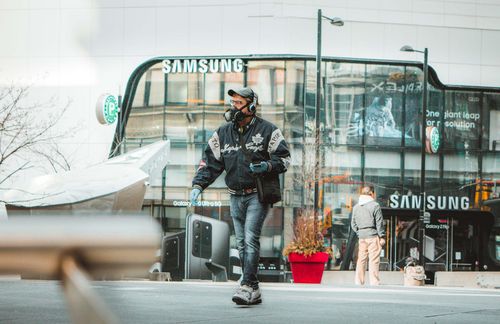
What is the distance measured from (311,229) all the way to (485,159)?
20.4m

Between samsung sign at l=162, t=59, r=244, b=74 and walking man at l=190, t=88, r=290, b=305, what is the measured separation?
3093 centimetres

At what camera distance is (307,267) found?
2030 cm

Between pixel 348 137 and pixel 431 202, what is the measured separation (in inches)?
165

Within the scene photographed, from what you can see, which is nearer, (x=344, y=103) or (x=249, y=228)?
(x=249, y=228)

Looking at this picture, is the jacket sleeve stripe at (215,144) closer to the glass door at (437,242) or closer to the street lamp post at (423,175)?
the street lamp post at (423,175)

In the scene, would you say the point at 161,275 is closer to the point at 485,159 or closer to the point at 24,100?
the point at 24,100

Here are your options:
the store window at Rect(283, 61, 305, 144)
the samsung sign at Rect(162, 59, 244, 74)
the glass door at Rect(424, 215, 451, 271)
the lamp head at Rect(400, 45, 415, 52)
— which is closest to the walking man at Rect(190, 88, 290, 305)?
the lamp head at Rect(400, 45, 415, 52)

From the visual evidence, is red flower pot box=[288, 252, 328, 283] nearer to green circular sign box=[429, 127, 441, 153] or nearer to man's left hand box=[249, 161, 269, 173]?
man's left hand box=[249, 161, 269, 173]

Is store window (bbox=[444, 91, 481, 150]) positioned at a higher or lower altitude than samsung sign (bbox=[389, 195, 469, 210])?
higher

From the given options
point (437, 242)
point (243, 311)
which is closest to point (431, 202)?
point (437, 242)

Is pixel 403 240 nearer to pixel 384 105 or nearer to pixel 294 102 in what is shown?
pixel 384 105

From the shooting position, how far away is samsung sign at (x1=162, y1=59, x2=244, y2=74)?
38500 millimetres

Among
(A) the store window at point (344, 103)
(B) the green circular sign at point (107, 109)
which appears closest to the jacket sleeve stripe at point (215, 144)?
(A) the store window at point (344, 103)

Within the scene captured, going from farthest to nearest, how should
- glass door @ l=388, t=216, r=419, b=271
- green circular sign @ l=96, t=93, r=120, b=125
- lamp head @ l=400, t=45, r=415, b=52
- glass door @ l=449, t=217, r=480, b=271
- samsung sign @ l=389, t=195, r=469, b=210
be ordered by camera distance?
glass door @ l=449, t=217, r=480, b=271 < samsung sign @ l=389, t=195, r=469, b=210 < green circular sign @ l=96, t=93, r=120, b=125 < glass door @ l=388, t=216, r=419, b=271 < lamp head @ l=400, t=45, r=415, b=52
